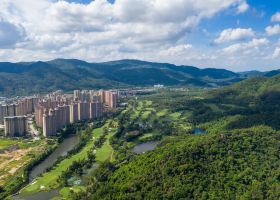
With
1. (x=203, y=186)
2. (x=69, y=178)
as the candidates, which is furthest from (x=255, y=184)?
(x=69, y=178)

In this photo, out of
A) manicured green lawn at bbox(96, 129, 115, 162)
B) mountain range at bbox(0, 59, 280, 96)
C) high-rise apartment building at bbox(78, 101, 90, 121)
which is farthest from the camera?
mountain range at bbox(0, 59, 280, 96)

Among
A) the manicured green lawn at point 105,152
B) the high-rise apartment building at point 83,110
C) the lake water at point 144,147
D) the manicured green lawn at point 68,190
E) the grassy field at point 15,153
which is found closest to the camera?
the manicured green lawn at point 68,190

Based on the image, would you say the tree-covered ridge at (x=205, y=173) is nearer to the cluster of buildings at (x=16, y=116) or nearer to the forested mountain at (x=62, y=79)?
the cluster of buildings at (x=16, y=116)

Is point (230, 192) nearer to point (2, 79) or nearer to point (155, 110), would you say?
point (155, 110)

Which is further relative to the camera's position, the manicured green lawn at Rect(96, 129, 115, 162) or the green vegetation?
the manicured green lawn at Rect(96, 129, 115, 162)

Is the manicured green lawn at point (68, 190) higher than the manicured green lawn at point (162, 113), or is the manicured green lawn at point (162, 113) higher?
the manicured green lawn at point (162, 113)

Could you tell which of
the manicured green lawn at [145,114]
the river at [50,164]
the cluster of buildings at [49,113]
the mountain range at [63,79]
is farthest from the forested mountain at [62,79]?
the river at [50,164]

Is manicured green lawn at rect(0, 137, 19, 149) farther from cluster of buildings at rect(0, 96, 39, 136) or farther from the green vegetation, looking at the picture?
cluster of buildings at rect(0, 96, 39, 136)

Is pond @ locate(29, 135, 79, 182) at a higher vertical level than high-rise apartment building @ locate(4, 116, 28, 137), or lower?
lower

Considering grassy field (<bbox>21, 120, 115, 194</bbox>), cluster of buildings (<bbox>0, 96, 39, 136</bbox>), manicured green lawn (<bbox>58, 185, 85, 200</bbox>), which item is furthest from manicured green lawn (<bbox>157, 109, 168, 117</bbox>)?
manicured green lawn (<bbox>58, 185, 85, 200</bbox>)

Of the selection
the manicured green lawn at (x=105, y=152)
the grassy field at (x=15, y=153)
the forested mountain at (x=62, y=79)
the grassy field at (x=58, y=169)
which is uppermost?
the forested mountain at (x=62, y=79)
